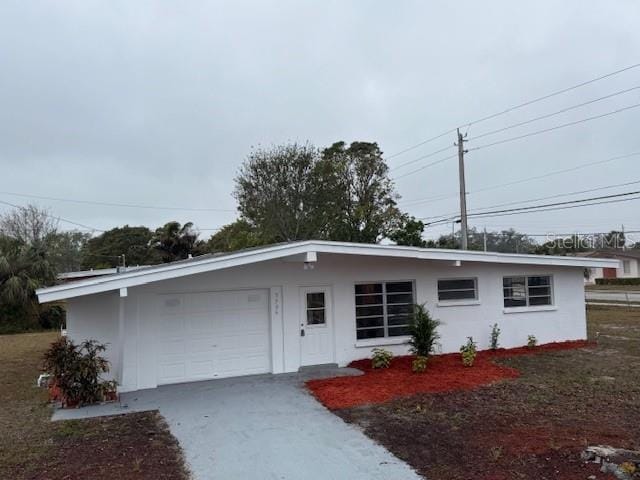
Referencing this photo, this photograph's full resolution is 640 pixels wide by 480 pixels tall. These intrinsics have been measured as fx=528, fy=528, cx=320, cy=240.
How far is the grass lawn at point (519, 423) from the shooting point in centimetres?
575

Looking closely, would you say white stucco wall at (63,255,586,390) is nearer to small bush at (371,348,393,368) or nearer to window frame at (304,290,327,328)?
window frame at (304,290,327,328)

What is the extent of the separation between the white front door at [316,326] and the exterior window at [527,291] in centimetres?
484

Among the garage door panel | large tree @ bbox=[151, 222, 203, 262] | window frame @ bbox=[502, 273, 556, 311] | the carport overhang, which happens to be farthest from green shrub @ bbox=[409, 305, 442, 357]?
large tree @ bbox=[151, 222, 203, 262]

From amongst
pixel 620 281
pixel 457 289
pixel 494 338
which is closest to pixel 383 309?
pixel 457 289

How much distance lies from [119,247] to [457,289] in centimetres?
4539

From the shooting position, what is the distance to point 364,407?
8.41 metres

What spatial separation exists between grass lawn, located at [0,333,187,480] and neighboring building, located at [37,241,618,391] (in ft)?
6.57

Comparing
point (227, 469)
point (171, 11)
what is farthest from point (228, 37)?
point (227, 469)

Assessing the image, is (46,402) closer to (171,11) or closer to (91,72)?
(171,11)

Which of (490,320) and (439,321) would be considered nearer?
(439,321)

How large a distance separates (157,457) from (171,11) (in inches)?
358

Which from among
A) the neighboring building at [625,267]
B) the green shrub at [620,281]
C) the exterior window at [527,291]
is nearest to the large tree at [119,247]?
the exterior window at [527,291]

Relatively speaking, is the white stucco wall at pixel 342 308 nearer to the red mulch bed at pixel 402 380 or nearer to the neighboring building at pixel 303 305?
the neighboring building at pixel 303 305

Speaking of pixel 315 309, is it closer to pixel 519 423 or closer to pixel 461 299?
pixel 461 299
